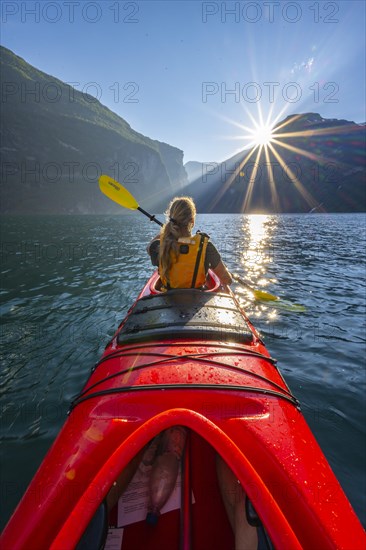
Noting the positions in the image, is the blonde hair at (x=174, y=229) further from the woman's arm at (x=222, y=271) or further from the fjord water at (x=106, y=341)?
the fjord water at (x=106, y=341)

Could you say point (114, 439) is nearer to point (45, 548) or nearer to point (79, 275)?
point (45, 548)

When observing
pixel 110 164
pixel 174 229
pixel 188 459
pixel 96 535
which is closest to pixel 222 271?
pixel 174 229

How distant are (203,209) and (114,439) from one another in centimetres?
12216

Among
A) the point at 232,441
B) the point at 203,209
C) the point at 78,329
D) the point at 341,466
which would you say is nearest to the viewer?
the point at 232,441

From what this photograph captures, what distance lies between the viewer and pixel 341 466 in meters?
2.96

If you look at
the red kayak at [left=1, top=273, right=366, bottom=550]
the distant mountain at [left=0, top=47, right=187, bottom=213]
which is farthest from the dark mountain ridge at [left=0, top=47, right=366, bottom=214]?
the red kayak at [left=1, top=273, right=366, bottom=550]

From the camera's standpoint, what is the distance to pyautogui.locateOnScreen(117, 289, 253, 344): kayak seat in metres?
3.06

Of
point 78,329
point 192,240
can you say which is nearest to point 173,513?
point 192,240

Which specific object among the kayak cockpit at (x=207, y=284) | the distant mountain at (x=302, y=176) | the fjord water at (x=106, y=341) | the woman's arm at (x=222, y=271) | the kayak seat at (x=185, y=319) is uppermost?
the distant mountain at (x=302, y=176)

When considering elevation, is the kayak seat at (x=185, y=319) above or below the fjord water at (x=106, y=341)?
above

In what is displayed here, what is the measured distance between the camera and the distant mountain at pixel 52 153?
7812 centimetres

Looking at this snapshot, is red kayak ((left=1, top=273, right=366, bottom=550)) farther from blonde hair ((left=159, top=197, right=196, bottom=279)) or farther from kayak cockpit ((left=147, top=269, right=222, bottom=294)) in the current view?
kayak cockpit ((left=147, top=269, right=222, bottom=294))

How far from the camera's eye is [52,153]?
294ft

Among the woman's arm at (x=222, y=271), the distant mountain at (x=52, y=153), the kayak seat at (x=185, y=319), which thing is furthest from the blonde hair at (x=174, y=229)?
the distant mountain at (x=52, y=153)
